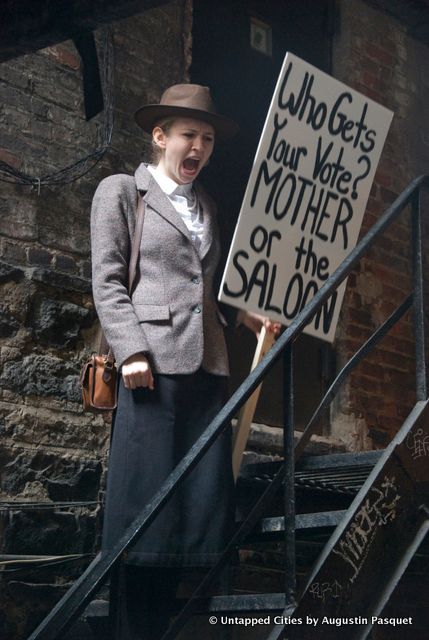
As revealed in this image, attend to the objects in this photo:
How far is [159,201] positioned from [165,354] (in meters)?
0.53

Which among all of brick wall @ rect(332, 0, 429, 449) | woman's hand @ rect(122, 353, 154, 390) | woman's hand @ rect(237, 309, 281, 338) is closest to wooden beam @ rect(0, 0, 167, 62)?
woman's hand @ rect(122, 353, 154, 390)

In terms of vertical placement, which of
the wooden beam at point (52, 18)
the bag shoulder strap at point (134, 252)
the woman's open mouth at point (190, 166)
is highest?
the wooden beam at point (52, 18)

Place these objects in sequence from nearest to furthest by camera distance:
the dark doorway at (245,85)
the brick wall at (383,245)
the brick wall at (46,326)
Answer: the brick wall at (46,326)
the dark doorway at (245,85)
the brick wall at (383,245)

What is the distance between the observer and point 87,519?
371cm

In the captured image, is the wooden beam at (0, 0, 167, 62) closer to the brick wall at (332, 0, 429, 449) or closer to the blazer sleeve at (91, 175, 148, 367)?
the blazer sleeve at (91, 175, 148, 367)

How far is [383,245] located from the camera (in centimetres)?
522

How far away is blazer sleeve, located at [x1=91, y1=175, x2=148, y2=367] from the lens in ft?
9.54

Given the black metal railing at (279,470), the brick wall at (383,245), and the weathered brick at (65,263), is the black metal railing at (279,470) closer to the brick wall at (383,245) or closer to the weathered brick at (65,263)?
the weathered brick at (65,263)

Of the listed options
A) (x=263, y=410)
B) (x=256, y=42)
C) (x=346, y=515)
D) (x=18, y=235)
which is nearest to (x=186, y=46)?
(x=256, y=42)

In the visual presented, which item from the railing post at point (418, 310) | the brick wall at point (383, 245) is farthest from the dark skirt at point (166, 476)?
the brick wall at point (383, 245)

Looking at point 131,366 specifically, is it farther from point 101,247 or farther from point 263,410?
point 263,410

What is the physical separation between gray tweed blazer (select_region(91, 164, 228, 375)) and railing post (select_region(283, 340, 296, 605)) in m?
0.25

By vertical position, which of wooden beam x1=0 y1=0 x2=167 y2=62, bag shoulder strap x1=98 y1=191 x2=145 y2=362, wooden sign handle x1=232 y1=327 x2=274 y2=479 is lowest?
wooden sign handle x1=232 y1=327 x2=274 y2=479

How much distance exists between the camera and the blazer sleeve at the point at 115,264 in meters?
2.91
